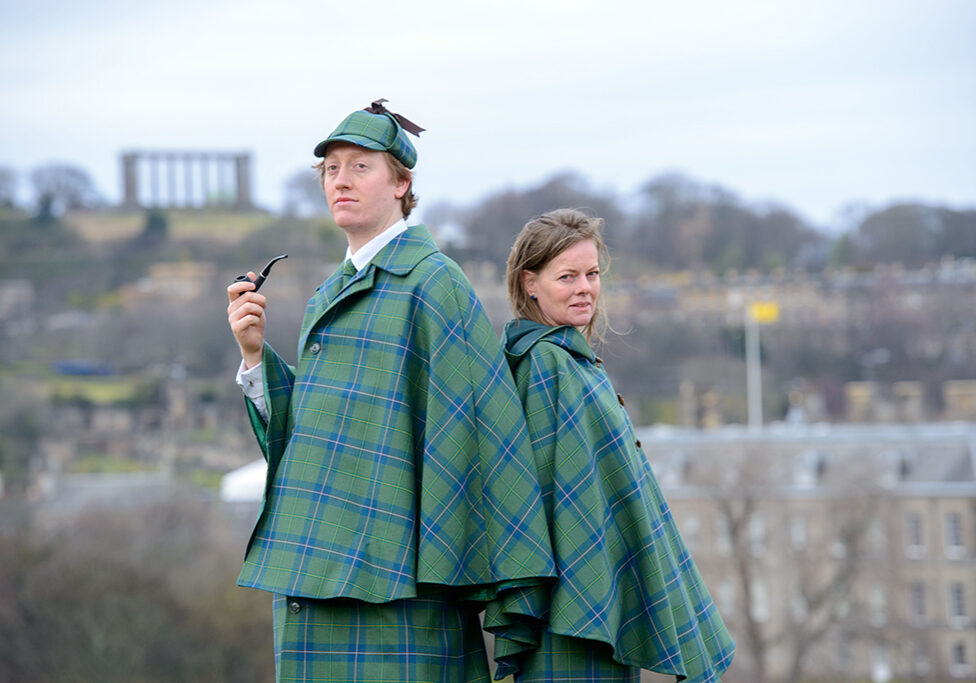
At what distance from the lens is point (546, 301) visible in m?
4.14

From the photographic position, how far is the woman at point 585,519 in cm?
379

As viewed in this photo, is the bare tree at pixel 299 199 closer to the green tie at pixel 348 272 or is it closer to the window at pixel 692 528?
the window at pixel 692 528

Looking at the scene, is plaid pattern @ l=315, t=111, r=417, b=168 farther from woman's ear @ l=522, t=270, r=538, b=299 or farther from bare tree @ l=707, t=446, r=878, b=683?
bare tree @ l=707, t=446, r=878, b=683

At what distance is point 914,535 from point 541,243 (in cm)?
4705

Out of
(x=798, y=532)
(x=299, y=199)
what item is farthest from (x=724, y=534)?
(x=299, y=199)

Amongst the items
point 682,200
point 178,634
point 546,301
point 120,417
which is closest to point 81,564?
point 178,634

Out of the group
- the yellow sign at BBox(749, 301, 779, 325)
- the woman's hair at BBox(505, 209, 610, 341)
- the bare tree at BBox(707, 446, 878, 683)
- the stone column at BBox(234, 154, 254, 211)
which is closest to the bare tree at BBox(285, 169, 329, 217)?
the stone column at BBox(234, 154, 254, 211)

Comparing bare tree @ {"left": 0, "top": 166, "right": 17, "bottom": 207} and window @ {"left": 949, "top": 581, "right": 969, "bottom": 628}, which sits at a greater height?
bare tree @ {"left": 0, "top": 166, "right": 17, "bottom": 207}

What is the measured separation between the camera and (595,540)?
383 cm

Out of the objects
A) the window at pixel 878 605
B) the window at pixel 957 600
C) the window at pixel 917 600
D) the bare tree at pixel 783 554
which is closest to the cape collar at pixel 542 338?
the bare tree at pixel 783 554

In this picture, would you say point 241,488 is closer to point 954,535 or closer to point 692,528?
point 692,528

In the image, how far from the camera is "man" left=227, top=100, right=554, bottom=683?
3.72 metres

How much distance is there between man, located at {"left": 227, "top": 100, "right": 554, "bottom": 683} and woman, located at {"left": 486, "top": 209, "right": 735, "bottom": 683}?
87 millimetres

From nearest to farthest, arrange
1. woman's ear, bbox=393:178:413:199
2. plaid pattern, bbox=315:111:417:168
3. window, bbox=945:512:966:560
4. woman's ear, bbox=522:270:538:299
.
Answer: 1. plaid pattern, bbox=315:111:417:168
2. woman's ear, bbox=393:178:413:199
3. woman's ear, bbox=522:270:538:299
4. window, bbox=945:512:966:560
